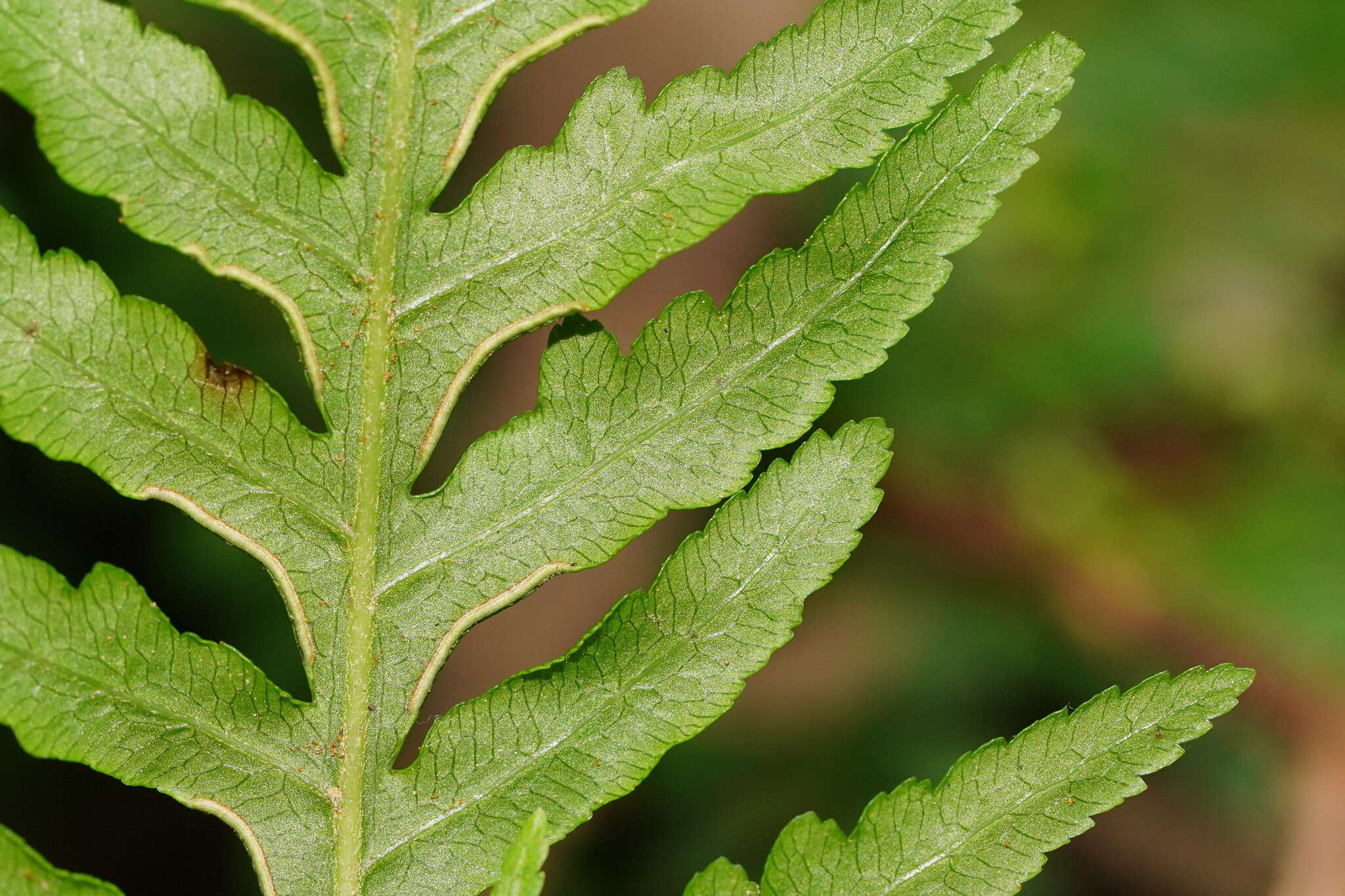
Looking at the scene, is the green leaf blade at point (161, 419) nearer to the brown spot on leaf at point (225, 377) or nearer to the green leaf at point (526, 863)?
the brown spot on leaf at point (225, 377)

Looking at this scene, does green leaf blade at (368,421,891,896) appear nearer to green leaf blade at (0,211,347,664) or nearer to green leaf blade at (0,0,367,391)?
green leaf blade at (0,211,347,664)

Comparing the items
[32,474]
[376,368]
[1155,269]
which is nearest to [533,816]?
[376,368]

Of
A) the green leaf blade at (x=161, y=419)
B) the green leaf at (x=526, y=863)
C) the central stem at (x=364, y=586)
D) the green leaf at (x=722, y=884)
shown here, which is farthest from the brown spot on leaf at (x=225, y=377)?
the green leaf at (x=722, y=884)

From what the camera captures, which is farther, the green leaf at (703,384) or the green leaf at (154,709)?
the green leaf at (703,384)

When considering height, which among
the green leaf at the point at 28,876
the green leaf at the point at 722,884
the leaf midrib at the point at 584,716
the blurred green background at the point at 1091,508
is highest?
the blurred green background at the point at 1091,508

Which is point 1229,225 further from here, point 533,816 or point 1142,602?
point 533,816

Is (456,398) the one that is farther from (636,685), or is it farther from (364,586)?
(636,685)
